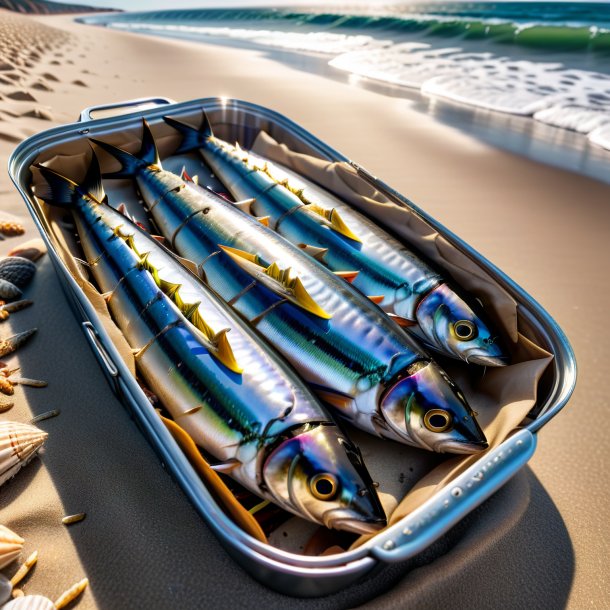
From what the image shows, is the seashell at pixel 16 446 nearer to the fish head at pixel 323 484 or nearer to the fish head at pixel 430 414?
the fish head at pixel 323 484

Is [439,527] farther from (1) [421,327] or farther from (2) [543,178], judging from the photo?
(2) [543,178]

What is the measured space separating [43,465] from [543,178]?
5.05 metres

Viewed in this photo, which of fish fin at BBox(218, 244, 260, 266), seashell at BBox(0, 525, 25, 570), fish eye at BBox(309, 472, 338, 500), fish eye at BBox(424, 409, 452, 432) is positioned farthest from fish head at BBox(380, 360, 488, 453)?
seashell at BBox(0, 525, 25, 570)

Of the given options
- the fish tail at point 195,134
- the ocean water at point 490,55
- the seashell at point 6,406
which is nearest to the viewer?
the seashell at point 6,406

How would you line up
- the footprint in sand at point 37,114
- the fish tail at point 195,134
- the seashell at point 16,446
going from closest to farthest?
the seashell at point 16,446, the fish tail at point 195,134, the footprint in sand at point 37,114

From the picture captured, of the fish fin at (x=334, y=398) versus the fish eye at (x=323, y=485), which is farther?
the fish fin at (x=334, y=398)

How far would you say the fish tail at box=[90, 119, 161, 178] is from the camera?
3074 millimetres

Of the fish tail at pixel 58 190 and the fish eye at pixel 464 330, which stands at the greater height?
the fish tail at pixel 58 190

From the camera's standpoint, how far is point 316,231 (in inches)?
99.8

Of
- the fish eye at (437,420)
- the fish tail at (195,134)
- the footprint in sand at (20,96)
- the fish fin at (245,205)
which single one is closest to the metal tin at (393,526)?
the fish eye at (437,420)

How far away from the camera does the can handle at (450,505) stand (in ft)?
3.80

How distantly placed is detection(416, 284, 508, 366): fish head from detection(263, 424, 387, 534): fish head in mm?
764

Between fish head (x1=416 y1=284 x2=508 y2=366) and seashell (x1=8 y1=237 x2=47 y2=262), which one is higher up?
fish head (x1=416 y1=284 x2=508 y2=366)

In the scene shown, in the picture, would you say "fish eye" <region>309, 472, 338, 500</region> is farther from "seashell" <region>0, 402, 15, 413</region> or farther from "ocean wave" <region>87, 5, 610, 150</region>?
"ocean wave" <region>87, 5, 610, 150</region>
